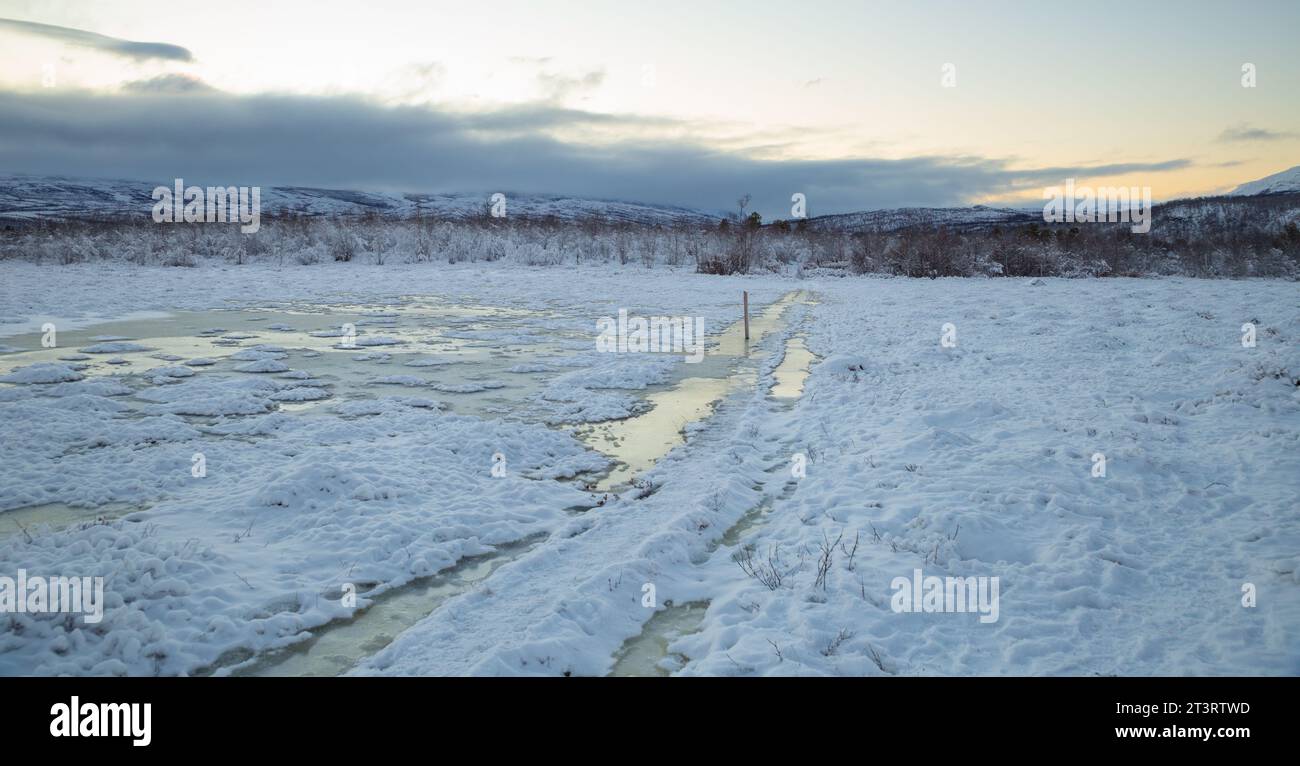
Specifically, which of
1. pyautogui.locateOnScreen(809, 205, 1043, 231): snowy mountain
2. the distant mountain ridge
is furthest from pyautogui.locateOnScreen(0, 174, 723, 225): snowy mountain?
pyautogui.locateOnScreen(809, 205, 1043, 231): snowy mountain

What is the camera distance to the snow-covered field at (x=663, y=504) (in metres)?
4.04

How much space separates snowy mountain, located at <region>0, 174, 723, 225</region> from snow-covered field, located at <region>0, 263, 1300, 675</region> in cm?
9952

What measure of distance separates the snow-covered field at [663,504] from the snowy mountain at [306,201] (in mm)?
99516

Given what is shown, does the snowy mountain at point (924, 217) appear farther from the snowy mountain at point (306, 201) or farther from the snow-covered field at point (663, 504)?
the snow-covered field at point (663, 504)

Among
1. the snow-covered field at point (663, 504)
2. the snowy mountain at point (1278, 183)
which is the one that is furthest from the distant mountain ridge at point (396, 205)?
the snow-covered field at point (663, 504)

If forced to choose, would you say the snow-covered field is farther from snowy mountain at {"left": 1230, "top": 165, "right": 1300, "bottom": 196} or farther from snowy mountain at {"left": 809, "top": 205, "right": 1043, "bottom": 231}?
snowy mountain at {"left": 1230, "top": 165, "right": 1300, "bottom": 196}

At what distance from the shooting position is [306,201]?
154750 millimetres

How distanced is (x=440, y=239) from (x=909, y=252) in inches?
904

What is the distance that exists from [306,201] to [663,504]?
172140mm

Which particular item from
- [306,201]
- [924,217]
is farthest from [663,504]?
[306,201]

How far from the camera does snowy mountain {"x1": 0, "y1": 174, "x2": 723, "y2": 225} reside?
12088 centimetres

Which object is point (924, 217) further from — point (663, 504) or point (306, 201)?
point (306, 201)
